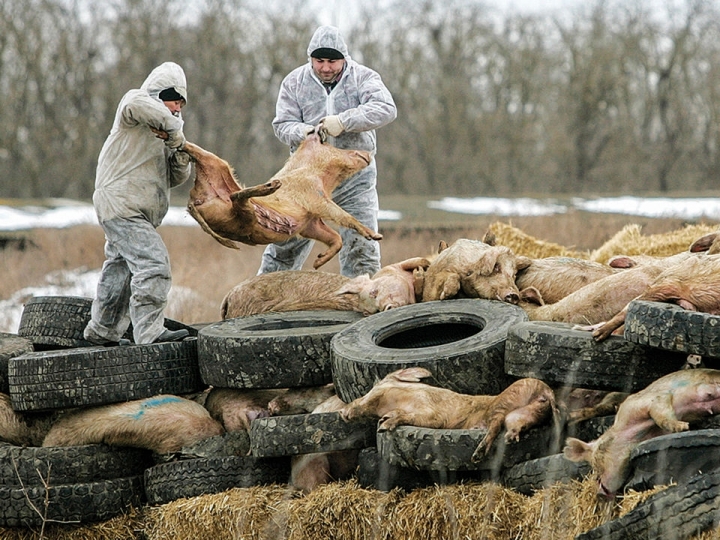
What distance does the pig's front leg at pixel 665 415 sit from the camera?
4836 millimetres

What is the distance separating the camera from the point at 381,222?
18250 mm

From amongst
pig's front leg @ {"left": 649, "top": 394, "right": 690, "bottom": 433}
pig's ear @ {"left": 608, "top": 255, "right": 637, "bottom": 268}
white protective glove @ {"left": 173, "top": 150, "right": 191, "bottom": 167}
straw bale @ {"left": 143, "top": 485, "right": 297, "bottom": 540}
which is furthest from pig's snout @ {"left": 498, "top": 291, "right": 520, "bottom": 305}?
white protective glove @ {"left": 173, "top": 150, "right": 191, "bottom": 167}

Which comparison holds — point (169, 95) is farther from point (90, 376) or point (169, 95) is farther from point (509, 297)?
point (509, 297)

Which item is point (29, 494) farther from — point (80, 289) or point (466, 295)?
point (80, 289)

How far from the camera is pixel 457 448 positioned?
5.32 metres

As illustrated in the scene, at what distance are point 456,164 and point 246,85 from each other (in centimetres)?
662

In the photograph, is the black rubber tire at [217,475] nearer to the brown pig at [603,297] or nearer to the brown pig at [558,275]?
the brown pig at [603,297]

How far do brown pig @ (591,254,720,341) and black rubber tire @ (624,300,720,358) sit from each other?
205 mm

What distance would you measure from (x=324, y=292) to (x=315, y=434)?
83.3 inches

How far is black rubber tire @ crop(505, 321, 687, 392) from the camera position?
18.5 ft

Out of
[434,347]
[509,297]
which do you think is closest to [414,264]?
[509,297]

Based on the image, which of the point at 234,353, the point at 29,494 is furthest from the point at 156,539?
the point at 234,353

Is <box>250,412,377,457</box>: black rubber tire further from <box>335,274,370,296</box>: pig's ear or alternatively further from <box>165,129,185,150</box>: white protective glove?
<box>165,129,185,150</box>: white protective glove

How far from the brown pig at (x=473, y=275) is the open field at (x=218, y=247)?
21.6ft
